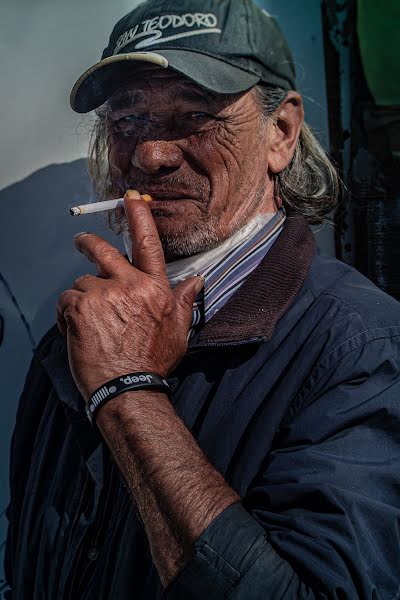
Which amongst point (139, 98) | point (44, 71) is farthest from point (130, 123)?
point (44, 71)

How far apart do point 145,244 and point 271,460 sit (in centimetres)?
→ 55

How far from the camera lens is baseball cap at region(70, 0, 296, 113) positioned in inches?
66.4

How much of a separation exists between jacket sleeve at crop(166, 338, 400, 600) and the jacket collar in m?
0.24

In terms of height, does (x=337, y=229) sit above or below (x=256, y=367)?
above

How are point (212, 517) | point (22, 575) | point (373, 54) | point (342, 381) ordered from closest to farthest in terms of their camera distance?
point (212, 517), point (342, 381), point (22, 575), point (373, 54)

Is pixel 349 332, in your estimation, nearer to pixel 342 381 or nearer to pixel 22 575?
pixel 342 381

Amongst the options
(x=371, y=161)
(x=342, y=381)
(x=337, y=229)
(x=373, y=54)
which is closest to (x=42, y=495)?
(x=342, y=381)

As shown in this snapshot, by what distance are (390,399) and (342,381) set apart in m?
0.10

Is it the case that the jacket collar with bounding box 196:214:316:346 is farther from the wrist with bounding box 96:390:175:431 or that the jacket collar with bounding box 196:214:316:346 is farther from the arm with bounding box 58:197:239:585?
the wrist with bounding box 96:390:175:431

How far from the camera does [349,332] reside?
1.40m

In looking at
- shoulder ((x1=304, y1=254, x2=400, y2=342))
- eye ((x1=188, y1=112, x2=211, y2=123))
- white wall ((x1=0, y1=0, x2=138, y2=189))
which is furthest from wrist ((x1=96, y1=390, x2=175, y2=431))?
white wall ((x1=0, y1=0, x2=138, y2=189))

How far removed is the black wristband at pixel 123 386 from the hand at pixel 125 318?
19mm

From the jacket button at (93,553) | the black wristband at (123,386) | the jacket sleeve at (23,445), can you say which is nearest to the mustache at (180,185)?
the black wristband at (123,386)

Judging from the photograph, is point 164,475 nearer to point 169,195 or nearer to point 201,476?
point 201,476
